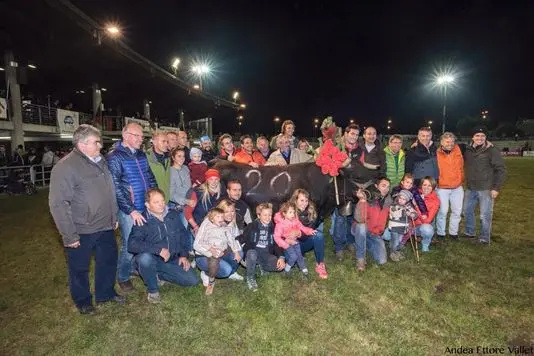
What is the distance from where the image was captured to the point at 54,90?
73.9 ft

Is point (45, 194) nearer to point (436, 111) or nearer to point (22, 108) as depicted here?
point (22, 108)

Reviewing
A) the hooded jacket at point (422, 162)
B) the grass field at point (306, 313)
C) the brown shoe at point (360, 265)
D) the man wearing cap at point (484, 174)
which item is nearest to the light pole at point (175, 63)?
the grass field at point (306, 313)

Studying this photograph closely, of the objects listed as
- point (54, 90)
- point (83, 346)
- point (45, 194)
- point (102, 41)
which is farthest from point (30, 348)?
point (54, 90)

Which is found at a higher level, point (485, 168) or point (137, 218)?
point (485, 168)

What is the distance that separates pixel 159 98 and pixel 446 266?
31.1 metres

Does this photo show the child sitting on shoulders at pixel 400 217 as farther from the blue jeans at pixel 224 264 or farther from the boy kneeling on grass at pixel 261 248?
the blue jeans at pixel 224 264

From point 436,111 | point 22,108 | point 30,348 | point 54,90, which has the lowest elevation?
point 30,348

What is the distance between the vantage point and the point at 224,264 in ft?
15.0

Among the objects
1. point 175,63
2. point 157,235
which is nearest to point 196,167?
point 157,235

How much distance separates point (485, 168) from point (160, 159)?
526cm

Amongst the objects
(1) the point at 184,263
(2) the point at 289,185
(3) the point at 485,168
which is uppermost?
(3) the point at 485,168

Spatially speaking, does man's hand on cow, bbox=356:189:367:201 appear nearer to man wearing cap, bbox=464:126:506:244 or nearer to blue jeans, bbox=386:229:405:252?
blue jeans, bbox=386:229:405:252

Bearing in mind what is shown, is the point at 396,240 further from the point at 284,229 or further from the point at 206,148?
the point at 206,148

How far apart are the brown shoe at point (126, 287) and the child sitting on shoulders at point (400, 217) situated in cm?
379
